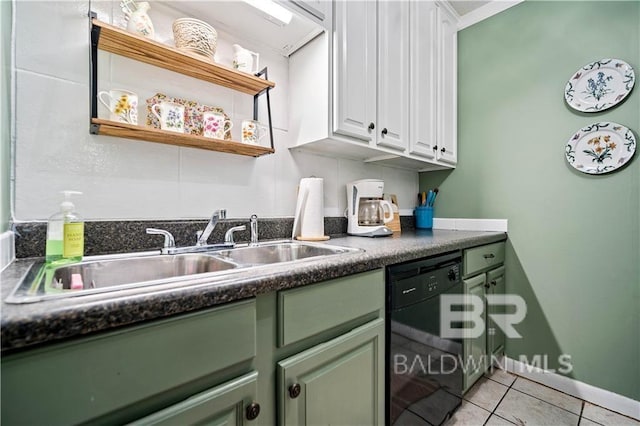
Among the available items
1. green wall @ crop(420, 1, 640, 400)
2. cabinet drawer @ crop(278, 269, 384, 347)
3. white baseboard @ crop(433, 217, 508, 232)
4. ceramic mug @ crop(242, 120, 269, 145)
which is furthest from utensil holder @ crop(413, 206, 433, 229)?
ceramic mug @ crop(242, 120, 269, 145)

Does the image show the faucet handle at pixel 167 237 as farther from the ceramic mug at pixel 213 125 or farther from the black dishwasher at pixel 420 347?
the black dishwasher at pixel 420 347

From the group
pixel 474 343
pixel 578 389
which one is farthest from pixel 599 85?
pixel 578 389

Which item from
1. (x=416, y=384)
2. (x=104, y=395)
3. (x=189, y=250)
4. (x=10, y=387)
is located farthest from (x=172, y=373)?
(x=416, y=384)

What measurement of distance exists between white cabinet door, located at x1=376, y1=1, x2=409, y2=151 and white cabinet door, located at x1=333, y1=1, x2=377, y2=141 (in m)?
0.06

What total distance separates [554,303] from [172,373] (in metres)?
2.08

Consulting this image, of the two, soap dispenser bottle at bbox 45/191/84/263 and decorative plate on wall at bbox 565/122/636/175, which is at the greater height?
decorative plate on wall at bbox 565/122/636/175

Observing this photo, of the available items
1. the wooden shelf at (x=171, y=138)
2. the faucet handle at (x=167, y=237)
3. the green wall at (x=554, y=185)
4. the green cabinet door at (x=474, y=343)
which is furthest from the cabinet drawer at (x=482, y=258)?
the faucet handle at (x=167, y=237)

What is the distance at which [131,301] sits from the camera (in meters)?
0.49

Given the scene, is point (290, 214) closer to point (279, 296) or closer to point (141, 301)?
point (279, 296)

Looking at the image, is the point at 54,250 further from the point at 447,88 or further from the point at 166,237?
the point at 447,88

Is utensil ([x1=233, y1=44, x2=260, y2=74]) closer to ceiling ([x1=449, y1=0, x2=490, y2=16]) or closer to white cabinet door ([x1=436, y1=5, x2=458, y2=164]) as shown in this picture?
white cabinet door ([x1=436, y1=5, x2=458, y2=164])

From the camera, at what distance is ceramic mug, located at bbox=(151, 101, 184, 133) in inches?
40.4

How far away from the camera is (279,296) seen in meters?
0.71

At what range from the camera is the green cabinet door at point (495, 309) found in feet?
5.70
